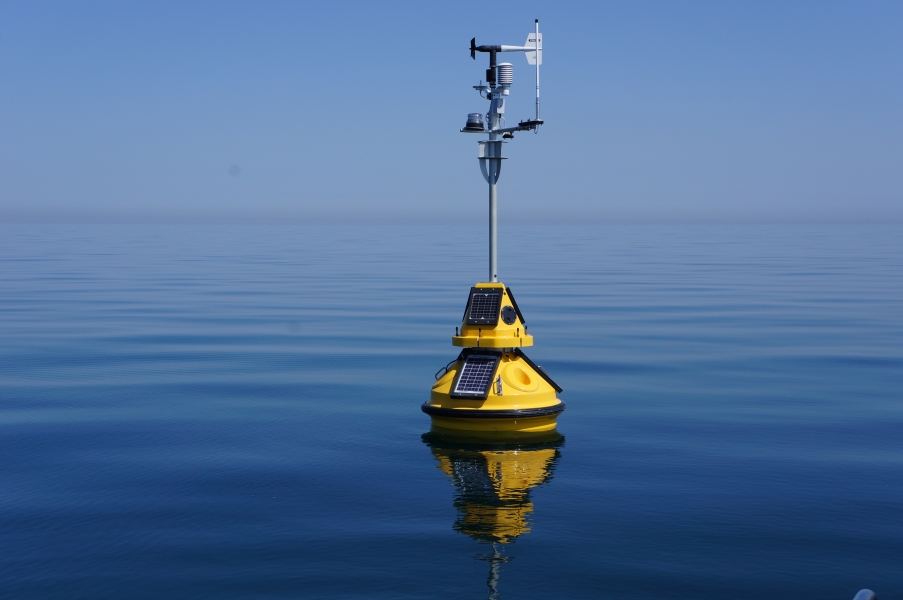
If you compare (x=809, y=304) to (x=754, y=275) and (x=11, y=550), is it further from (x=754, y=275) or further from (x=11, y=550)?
(x=11, y=550)

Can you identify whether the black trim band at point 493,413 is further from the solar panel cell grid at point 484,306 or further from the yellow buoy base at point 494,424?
the solar panel cell grid at point 484,306

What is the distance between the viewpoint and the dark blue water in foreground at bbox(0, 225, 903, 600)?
11922mm

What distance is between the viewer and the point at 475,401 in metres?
18.5

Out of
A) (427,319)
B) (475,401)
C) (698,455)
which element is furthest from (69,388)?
(427,319)

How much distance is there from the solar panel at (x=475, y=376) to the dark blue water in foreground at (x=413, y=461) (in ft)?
3.47

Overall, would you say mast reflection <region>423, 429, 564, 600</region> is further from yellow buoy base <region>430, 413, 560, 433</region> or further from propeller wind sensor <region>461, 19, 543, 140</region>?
propeller wind sensor <region>461, 19, 543, 140</region>

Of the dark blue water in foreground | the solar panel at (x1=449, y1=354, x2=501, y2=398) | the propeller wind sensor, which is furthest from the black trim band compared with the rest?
the propeller wind sensor

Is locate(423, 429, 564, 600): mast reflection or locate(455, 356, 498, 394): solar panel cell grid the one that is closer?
locate(423, 429, 564, 600): mast reflection

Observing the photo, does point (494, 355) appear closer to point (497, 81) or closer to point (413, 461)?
point (413, 461)

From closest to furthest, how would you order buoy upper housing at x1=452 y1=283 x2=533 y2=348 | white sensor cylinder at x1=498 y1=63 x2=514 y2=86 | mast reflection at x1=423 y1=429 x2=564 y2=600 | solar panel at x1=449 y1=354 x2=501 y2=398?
mast reflection at x1=423 y1=429 x2=564 y2=600 → solar panel at x1=449 y1=354 x2=501 y2=398 → buoy upper housing at x1=452 y1=283 x2=533 y2=348 → white sensor cylinder at x1=498 y1=63 x2=514 y2=86

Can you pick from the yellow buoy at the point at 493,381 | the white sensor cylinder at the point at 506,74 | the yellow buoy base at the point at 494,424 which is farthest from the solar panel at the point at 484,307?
the white sensor cylinder at the point at 506,74

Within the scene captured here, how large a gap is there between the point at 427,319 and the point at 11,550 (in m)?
27.8

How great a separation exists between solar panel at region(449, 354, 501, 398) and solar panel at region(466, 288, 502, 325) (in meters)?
0.66

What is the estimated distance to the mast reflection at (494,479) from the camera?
13406mm
